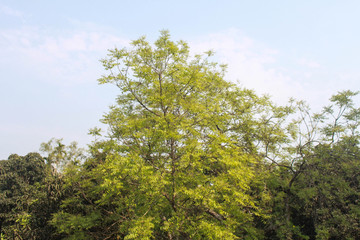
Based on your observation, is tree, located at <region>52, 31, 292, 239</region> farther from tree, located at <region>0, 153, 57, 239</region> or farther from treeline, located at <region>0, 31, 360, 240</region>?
tree, located at <region>0, 153, 57, 239</region>

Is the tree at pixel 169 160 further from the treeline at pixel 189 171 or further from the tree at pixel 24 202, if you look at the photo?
the tree at pixel 24 202

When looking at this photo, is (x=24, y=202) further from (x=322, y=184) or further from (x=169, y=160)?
(x=322, y=184)

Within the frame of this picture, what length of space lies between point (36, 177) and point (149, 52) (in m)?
11.9

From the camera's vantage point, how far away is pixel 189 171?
893cm

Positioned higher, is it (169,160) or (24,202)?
(169,160)

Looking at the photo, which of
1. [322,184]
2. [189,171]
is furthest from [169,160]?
[322,184]

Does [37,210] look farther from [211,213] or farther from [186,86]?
[186,86]

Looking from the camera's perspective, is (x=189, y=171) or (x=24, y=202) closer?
(x=189, y=171)

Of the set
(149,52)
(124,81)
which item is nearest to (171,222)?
(124,81)

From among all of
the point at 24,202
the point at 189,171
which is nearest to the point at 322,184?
the point at 189,171

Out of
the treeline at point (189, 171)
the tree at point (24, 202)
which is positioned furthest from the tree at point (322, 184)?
the tree at point (24, 202)

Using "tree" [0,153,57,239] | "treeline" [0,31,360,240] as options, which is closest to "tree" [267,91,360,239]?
"treeline" [0,31,360,240]

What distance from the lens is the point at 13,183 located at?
15.6 m

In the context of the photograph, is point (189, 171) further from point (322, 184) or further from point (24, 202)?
point (24, 202)
